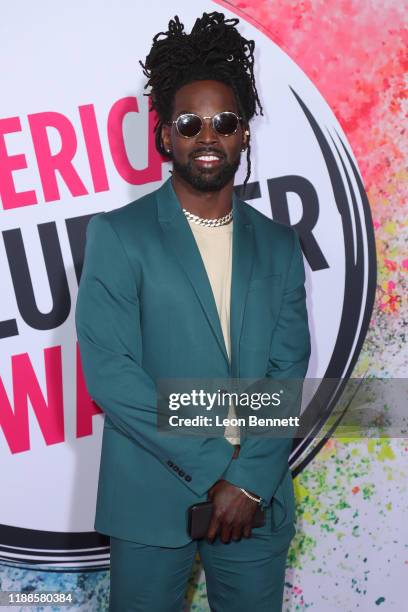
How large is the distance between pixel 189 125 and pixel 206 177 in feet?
0.46

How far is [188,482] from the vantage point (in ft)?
7.08

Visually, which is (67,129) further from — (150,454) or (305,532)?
(305,532)

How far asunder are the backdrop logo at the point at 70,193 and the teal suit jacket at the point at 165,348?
0.53 metres

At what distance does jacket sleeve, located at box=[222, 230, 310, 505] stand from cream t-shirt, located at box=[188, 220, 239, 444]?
0.32ft

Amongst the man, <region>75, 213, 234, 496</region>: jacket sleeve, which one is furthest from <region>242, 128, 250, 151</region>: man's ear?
<region>75, 213, 234, 496</region>: jacket sleeve

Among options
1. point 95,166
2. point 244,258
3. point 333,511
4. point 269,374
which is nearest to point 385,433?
point 333,511

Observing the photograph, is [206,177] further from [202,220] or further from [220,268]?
[220,268]

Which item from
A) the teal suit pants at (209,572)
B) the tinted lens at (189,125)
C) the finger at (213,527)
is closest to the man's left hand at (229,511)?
the finger at (213,527)

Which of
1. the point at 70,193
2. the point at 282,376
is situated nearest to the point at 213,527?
the point at 282,376

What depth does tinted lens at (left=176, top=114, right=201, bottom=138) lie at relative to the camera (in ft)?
7.31

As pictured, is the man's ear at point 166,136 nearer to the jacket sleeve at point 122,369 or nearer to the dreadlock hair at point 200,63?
the dreadlock hair at point 200,63

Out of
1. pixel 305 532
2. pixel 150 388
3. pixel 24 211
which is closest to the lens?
pixel 150 388

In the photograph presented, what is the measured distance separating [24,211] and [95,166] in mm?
272

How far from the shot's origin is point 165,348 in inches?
87.4
